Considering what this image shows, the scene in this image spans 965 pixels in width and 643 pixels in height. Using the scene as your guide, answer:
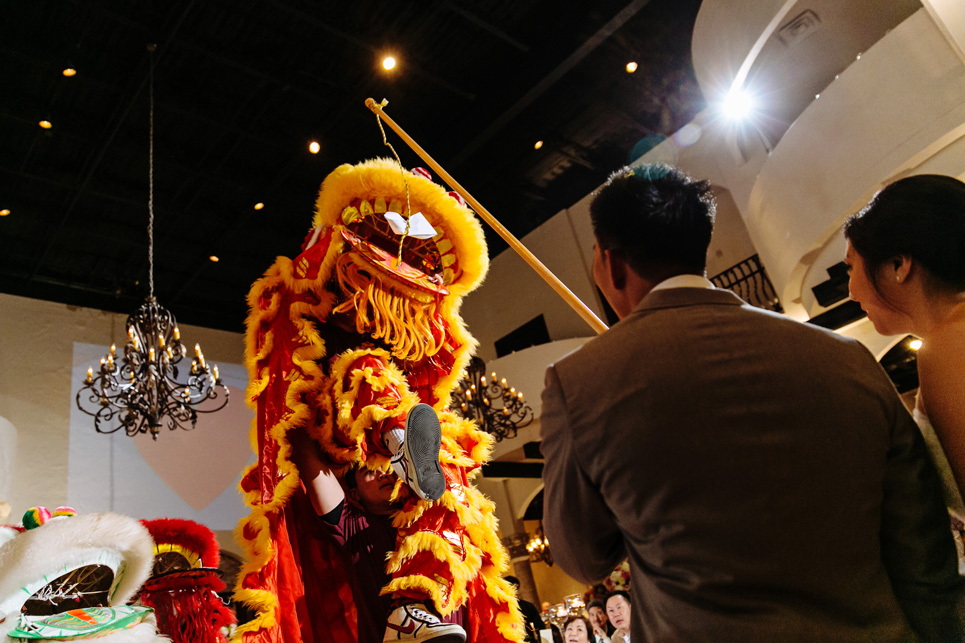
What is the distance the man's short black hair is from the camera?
123cm

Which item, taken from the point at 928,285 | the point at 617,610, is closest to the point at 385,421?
the point at 928,285

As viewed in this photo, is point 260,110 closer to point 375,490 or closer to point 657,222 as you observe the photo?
point 375,490

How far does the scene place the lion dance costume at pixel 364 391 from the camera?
200 cm

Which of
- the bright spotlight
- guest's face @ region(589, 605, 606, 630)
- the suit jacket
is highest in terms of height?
the bright spotlight

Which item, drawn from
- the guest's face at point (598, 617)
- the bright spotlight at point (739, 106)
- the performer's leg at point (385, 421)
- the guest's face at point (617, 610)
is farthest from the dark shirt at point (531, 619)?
the bright spotlight at point (739, 106)

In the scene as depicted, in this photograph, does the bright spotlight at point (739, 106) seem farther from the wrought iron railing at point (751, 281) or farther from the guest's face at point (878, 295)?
the guest's face at point (878, 295)

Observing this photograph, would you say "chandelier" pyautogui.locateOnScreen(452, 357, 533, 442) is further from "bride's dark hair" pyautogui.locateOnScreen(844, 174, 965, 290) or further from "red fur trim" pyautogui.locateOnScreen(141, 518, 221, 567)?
"bride's dark hair" pyautogui.locateOnScreen(844, 174, 965, 290)

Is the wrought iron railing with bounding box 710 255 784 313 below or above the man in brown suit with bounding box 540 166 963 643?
above

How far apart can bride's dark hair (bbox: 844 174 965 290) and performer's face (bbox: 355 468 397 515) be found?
5.16 ft

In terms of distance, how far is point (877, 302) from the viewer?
143 cm

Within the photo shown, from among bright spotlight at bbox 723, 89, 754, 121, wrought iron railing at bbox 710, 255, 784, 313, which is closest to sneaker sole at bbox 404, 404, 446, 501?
bright spotlight at bbox 723, 89, 754, 121

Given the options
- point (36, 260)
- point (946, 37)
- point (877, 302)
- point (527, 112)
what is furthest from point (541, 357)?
point (877, 302)

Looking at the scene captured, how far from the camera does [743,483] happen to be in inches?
38.8

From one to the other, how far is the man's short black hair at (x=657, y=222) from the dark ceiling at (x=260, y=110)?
5832 millimetres
